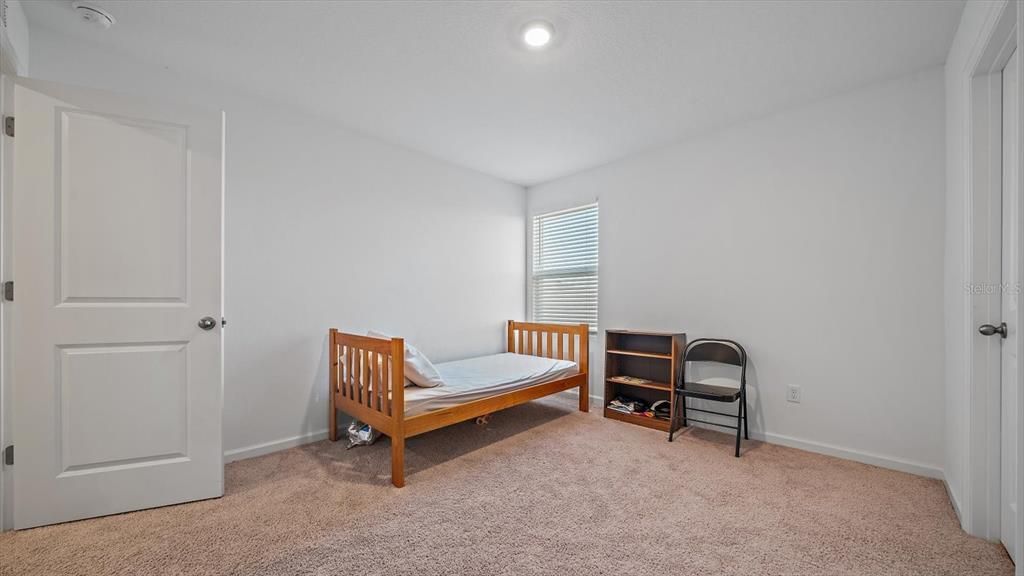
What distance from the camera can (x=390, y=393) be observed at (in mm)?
2363

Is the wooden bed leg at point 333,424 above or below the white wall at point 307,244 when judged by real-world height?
below

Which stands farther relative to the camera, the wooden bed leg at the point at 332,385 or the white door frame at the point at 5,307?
the wooden bed leg at the point at 332,385

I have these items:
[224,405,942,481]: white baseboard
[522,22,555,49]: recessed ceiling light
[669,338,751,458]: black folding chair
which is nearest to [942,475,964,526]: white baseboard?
[224,405,942,481]: white baseboard

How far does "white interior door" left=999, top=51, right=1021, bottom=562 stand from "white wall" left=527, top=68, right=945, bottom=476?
2.10 feet

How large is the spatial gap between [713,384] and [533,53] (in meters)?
2.50

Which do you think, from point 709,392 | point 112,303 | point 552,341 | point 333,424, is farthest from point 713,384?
point 112,303

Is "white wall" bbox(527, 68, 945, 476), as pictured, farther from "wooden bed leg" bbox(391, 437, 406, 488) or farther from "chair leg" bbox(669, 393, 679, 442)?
"wooden bed leg" bbox(391, 437, 406, 488)

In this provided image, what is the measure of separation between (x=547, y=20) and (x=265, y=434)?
286 cm

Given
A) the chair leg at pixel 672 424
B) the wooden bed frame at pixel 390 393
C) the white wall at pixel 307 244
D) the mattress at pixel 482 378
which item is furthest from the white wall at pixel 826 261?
the white wall at pixel 307 244

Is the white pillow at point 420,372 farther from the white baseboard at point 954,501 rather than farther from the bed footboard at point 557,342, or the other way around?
the white baseboard at point 954,501

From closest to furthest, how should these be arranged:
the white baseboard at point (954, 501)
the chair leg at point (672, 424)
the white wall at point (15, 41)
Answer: the white wall at point (15, 41) < the white baseboard at point (954, 501) < the chair leg at point (672, 424)

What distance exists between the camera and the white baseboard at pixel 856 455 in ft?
7.33

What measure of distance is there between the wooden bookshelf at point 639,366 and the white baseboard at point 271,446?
2.17 metres

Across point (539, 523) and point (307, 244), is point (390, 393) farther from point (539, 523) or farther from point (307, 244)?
point (307, 244)
